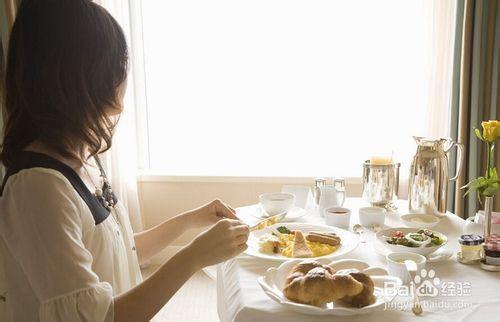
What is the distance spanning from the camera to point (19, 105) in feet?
2.91

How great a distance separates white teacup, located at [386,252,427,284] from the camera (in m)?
0.98

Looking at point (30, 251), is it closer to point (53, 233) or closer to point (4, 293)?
point (53, 233)

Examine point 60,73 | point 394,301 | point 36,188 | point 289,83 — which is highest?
point 289,83

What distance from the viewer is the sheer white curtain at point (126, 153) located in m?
2.72

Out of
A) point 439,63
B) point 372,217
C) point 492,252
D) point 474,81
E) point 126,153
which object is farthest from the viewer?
point 126,153

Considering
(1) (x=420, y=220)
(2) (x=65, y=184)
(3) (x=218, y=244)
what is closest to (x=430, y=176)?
(1) (x=420, y=220)

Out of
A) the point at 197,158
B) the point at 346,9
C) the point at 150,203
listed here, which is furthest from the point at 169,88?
the point at 346,9

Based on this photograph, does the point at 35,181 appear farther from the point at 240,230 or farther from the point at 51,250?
the point at 240,230

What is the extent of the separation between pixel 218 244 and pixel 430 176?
0.85 metres

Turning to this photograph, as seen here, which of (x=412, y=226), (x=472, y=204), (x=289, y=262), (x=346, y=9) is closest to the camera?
(x=289, y=262)

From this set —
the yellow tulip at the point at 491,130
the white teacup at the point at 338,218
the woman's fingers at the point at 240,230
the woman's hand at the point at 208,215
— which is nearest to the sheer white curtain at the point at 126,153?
the woman's hand at the point at 208,215

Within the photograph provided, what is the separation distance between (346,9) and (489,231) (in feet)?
6.12

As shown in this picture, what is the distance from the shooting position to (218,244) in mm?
952

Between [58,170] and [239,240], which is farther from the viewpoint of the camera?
[239,240]
